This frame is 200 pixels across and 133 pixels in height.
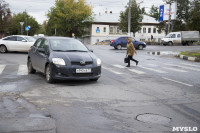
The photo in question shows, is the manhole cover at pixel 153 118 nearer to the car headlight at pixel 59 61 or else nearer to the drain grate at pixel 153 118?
the drain grate at pixel 153 118

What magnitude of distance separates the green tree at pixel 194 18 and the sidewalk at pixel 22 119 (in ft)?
185

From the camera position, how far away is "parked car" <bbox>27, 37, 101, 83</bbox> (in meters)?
8.36

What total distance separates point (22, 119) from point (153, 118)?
8.01ft

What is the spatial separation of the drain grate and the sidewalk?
1.68 metres

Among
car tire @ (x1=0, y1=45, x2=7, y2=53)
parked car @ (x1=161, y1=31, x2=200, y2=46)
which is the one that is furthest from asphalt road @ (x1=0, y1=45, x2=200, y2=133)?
parked car @ (x1=161, y1=31, x2=200, y2=46)

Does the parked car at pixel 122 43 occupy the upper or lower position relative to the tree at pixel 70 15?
lower

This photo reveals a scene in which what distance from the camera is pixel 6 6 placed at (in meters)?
51.0

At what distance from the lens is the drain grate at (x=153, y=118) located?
4.95 metres

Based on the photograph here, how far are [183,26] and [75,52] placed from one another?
6218 centimetres

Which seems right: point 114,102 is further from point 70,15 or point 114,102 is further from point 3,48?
point 70,15

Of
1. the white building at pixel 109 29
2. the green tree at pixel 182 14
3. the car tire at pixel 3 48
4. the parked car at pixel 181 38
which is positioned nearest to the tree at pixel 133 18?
the green tree at pixel 182 14

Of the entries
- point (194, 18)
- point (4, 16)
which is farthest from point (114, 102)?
point (194, 18)

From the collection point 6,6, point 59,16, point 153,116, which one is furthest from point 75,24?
point 153,116

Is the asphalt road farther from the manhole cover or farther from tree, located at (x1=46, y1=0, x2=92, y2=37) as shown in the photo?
tree, located at (x1=46, y1=0, x2=92, y2=37)
